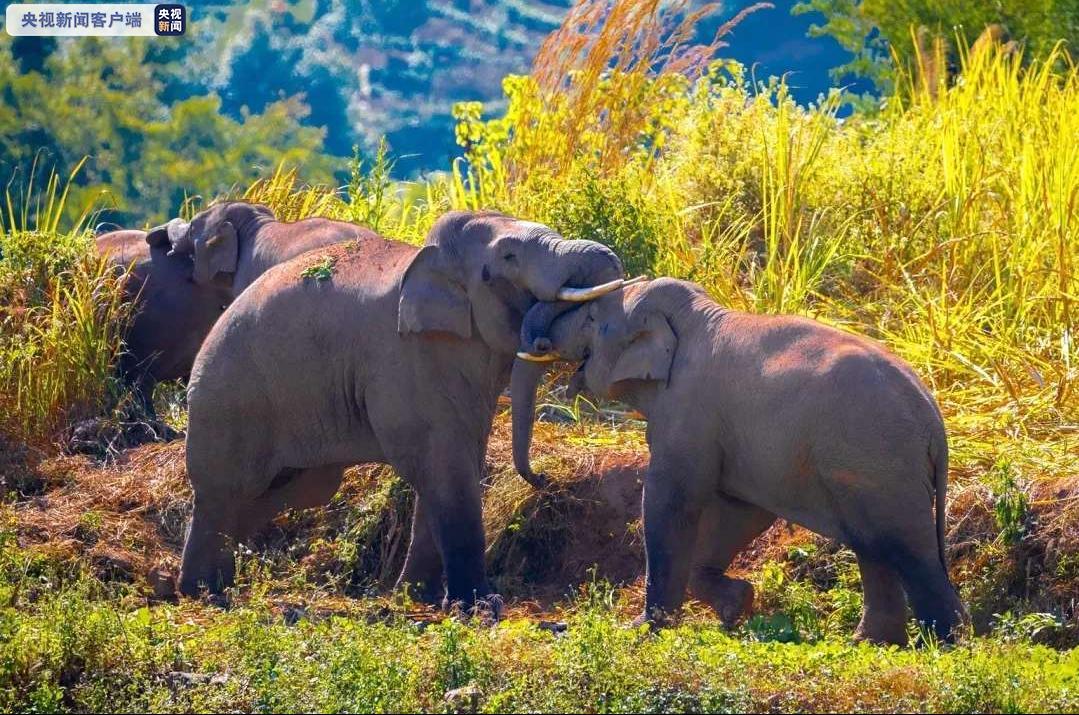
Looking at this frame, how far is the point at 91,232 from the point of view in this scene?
15.0 metres

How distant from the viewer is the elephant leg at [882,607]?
9602 millimetres

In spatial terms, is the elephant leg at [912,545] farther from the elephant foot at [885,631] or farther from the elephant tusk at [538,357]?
the elephant tusk at [538,357]

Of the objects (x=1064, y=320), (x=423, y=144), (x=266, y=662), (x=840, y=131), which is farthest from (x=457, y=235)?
(x=423, y=144)

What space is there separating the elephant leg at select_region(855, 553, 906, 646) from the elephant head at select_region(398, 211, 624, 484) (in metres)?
1.79

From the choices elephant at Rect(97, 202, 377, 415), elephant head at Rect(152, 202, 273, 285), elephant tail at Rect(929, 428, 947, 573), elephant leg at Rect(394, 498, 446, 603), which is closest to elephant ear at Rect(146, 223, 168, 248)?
elephant at Rect(97, 202, 377, 415)

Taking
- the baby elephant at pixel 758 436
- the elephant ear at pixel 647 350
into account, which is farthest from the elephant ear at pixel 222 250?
the elephant ear at pixel 647 350

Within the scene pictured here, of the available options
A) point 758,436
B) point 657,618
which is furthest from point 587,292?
point 657,618

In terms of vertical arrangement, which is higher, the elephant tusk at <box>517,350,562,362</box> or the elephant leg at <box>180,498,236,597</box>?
the elephant tusk at <box>517,350,562,362</box>

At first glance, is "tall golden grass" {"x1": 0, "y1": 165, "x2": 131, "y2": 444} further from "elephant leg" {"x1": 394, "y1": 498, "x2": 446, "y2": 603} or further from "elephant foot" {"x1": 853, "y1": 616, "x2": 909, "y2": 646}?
"elephant foot" {"x1": 853, "y1": 616, "x2": 909, "y2": 646}

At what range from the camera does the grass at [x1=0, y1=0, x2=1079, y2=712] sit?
824cm

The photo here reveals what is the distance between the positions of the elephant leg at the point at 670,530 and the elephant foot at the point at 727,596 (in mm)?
409

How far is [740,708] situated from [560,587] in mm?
3768

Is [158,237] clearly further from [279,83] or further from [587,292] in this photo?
[279,83]

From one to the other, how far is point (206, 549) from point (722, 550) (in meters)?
2.72
